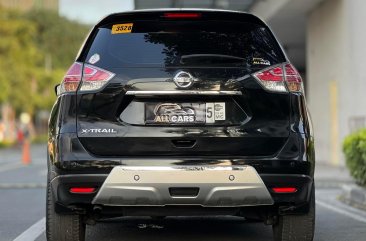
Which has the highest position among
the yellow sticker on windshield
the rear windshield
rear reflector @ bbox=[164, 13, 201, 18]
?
rear reflector @ bbox=[164, 13, 201, 18]

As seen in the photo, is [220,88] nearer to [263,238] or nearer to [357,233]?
[263,238]

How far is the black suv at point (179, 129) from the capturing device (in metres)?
4.44

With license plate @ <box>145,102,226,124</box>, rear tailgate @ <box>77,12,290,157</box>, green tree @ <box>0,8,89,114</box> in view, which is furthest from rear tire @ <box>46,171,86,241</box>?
green tree @ <box>0,8,89,114</box>

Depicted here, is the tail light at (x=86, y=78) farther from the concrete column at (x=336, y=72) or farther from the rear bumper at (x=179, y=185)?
the concrete column at (x=336, y=72)

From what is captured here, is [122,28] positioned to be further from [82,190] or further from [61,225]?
[61,225]

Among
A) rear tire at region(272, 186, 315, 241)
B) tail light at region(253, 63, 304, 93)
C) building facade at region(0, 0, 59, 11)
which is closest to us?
tail light at region(253, 63, 304, 93)

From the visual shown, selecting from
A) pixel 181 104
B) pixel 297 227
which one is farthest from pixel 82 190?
pixel 297 227

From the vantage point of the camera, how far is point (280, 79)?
4.67 metres

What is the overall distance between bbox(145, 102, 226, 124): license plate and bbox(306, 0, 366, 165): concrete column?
10.2 metres

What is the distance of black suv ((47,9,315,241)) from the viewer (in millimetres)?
4441

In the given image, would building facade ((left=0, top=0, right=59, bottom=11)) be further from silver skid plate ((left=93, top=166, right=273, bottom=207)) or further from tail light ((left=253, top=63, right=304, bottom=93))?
silver skid plate ((left=93, top=166, right=273, bottom=207))

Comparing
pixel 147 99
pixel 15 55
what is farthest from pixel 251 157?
pixel 15 55

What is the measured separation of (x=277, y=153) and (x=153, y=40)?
1241mm

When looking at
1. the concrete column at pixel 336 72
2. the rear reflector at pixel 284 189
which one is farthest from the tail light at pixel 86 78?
the concrete column at pixel 336 72
